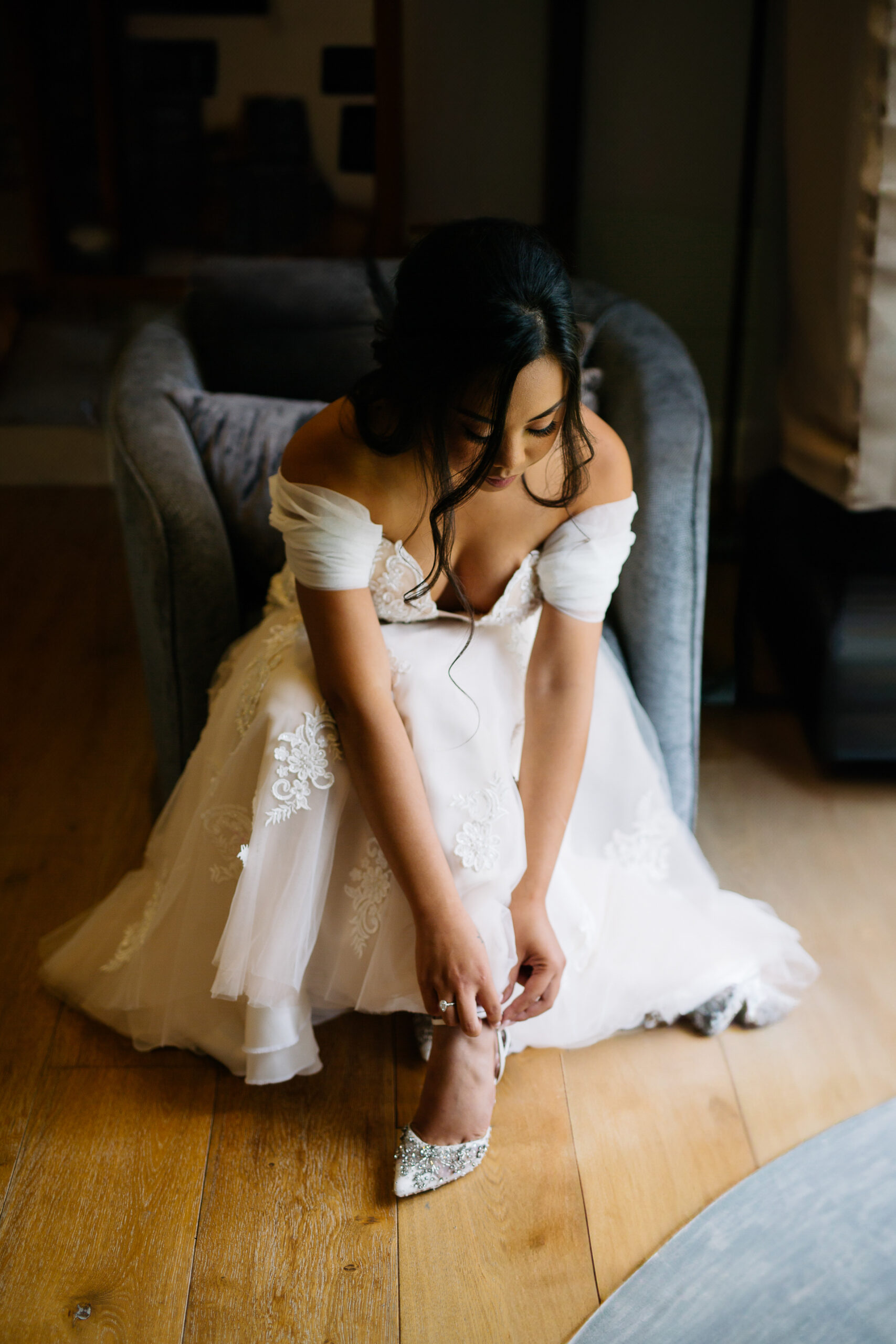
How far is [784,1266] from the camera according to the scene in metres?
1.10

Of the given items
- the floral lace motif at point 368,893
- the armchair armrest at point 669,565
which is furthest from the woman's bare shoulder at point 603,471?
the floral lace motif at point 368,893

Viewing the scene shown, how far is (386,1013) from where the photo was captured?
1425 millimetres

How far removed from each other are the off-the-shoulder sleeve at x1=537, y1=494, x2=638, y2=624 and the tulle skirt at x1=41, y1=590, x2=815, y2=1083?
0.30ft

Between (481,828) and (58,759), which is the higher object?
(481,828)

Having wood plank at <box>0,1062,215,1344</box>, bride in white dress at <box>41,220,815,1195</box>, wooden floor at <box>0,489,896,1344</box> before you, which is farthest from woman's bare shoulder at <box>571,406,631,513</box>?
wood plank at <box>0,1062,215,1344</box>

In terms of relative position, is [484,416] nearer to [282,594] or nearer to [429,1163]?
[282,594]

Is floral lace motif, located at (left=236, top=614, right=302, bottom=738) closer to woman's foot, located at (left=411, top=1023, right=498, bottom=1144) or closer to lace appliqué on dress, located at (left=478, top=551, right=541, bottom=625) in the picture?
lace appliqué on dress, located at (left=478, top=551, right=541, bottom=625)

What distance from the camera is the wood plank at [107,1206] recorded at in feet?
3.48

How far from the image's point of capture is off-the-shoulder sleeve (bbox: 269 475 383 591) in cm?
118

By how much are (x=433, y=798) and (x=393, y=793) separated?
0.19 feet

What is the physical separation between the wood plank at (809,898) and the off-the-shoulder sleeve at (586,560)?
0.61 m

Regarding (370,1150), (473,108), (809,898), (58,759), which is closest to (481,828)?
(370,1150)

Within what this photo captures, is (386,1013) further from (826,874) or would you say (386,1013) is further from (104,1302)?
(826,874)

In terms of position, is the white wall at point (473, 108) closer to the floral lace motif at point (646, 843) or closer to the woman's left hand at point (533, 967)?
the floral lace motif at point (646, 843)
